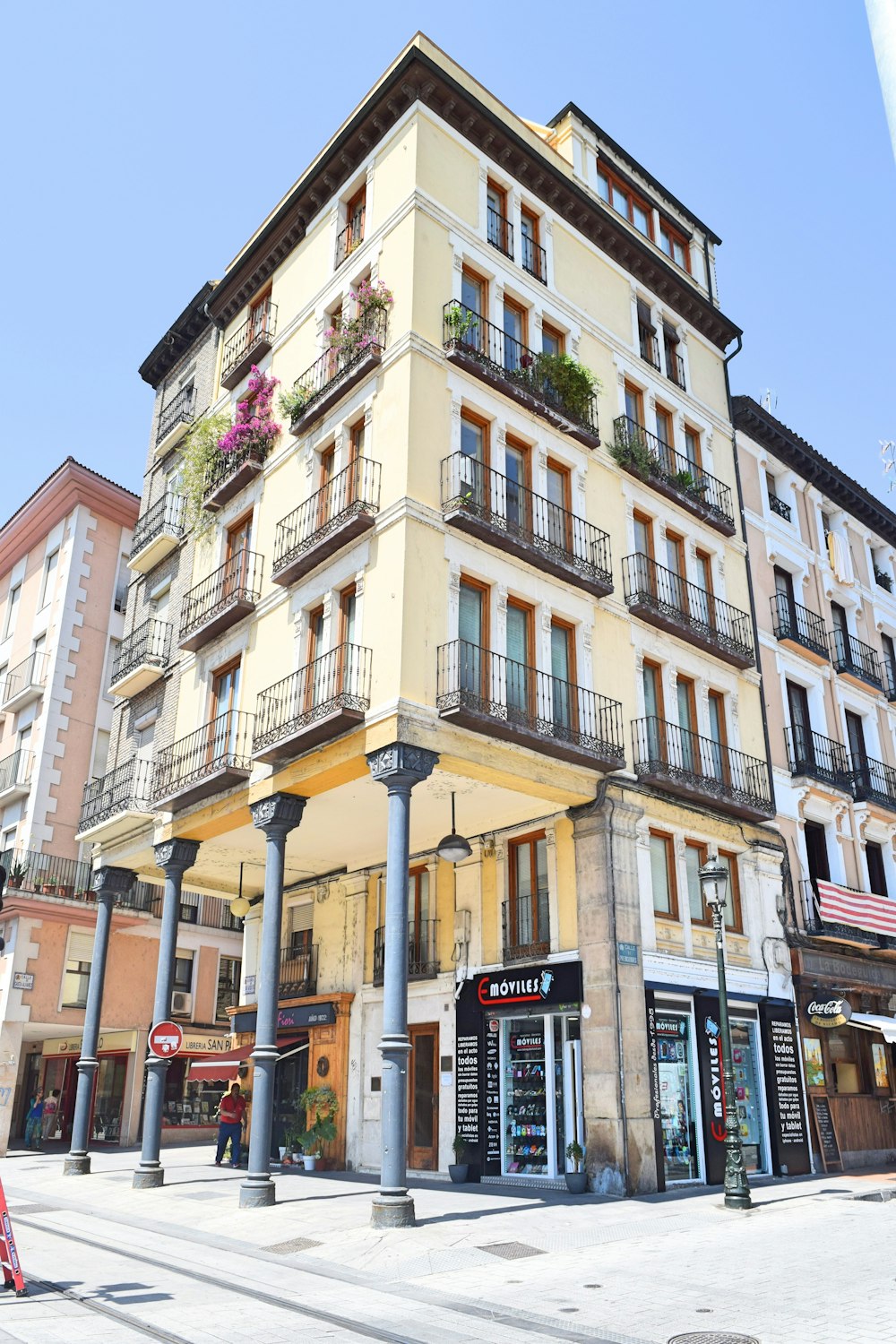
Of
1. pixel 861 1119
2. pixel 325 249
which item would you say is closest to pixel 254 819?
pixel 325 249

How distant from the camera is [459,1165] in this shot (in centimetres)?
1856

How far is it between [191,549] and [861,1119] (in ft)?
66.3

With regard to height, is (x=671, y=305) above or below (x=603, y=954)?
above

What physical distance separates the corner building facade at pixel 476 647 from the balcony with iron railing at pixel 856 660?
4720mm

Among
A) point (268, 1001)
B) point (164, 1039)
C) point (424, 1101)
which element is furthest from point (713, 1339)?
point (424, 1101)

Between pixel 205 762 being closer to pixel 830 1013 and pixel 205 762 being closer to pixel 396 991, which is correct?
pixel 396 991

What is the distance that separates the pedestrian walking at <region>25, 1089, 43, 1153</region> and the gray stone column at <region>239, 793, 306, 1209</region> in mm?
16159

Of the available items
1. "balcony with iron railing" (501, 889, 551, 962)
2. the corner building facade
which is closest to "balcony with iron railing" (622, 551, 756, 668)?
the corner building facade

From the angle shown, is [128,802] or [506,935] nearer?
[506,935]

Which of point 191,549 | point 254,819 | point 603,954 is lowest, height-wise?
point 603,954

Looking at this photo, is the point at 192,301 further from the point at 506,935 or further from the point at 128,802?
the point at 506,935

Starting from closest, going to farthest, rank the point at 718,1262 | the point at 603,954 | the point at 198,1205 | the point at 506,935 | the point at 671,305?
the point at 718,1262
the point at 198,1205
the point at 603,954
the point at 506,935
the point at 671,305

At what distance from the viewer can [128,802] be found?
2347 cm

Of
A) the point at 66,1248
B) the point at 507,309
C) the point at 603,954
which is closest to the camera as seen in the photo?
the point at 66,1248
